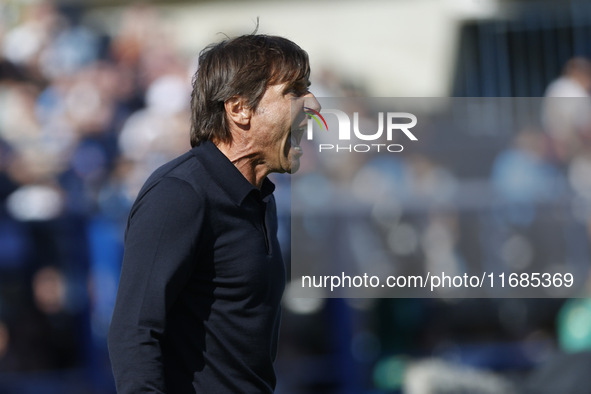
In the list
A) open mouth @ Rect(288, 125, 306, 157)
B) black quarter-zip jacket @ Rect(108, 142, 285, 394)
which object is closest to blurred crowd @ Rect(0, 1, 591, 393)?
open mouth @ Rect(288, 125, 306, 157)

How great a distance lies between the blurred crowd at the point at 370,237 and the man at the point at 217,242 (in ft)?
8.61

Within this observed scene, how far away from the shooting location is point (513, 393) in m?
5.25

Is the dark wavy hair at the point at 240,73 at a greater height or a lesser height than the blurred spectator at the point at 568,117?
lesser

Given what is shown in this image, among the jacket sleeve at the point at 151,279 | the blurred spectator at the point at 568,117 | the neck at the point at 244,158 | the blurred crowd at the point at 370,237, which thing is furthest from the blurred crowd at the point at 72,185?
the jacket sleeve at the point at 151,279

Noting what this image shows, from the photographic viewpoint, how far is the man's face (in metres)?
2.29

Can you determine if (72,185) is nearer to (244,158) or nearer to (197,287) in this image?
(244,158)

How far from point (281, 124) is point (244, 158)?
0.14 metres

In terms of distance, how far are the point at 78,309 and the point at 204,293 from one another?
12.9 feet

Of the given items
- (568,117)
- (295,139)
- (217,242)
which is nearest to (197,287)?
(217,242)

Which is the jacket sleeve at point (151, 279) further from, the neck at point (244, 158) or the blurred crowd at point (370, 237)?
the blurred crowd at point (370, 237)

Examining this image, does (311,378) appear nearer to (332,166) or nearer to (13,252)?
(332,166)

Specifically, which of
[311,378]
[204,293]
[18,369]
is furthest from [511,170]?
[204,293]

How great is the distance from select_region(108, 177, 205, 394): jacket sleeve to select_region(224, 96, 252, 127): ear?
0.31m

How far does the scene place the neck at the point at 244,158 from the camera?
7.68 ft
